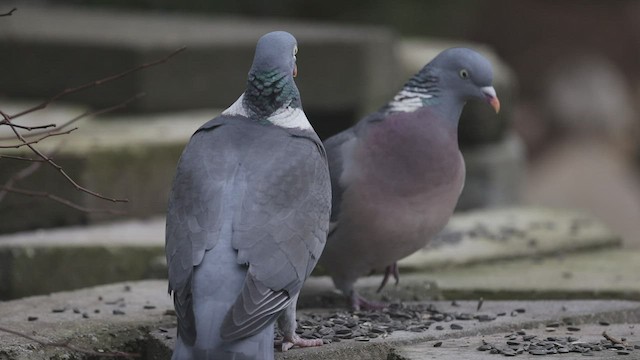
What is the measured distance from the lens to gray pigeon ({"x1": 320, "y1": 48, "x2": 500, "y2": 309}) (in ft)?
12.5

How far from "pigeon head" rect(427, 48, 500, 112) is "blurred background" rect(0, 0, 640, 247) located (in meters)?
1.39

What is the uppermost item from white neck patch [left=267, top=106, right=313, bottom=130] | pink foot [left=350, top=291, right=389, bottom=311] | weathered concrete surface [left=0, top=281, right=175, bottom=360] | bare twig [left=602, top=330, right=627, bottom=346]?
white neck patch [left=267, top=106, right=313, bottom=130]

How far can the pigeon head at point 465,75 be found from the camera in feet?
12.9

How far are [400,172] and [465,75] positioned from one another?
397 mm

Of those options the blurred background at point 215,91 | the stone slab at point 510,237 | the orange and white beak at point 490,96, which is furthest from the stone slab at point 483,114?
the orange and white beak at point 490,96

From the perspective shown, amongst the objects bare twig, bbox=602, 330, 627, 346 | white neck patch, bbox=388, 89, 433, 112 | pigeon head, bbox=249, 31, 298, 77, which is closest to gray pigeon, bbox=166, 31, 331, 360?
pigeon head, bbox=249, 31, 298, 77

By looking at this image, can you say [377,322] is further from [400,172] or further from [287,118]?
[287,118]

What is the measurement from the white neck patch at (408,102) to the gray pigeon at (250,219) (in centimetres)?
56

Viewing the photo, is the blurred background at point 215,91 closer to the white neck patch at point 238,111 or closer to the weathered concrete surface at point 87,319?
the weathered concrete surface at point 87,319

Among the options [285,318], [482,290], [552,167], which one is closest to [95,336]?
[285,318]

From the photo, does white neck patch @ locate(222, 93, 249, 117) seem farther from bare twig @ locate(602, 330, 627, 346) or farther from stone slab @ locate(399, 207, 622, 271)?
stone slab @ locate(399, 207, 622, 271)

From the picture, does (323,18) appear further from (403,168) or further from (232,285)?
(232,285)

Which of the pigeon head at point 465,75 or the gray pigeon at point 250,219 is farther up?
the pigeon head at point 465,75

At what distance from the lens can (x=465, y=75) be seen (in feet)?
13.0
